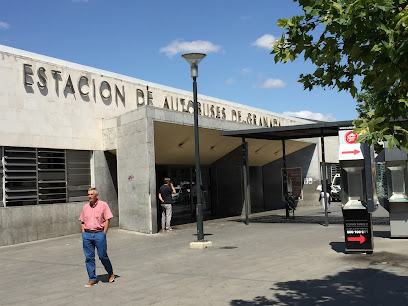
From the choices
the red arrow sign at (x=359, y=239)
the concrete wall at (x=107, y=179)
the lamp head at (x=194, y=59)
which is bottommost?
the red arrow sign at (x=359, y=239)

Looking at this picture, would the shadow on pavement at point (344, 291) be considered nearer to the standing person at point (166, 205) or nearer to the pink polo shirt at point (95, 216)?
the pink polo shirt at point (95, 216)

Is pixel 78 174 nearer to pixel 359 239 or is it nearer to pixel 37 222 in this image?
pixel 37 222

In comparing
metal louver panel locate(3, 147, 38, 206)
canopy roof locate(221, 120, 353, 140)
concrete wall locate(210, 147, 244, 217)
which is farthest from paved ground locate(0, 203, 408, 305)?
concrete wall locate(210, 147, 244, 217)

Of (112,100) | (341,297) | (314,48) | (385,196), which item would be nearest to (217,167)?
(112,100)

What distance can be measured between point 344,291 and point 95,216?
4449 mm

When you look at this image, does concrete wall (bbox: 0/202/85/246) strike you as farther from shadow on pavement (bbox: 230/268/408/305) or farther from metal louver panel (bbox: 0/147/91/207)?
shadow on pavement (bbox: 230/268/408/305)

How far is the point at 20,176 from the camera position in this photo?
1534cm

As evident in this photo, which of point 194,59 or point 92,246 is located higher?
point 194,59

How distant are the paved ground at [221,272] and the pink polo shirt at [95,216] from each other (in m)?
1.07

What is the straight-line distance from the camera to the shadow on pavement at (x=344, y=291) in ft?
21.4

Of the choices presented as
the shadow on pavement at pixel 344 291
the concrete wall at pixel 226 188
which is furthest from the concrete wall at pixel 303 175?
the shadow on pavement at pixel 344 291

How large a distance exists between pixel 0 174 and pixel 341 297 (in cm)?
1184

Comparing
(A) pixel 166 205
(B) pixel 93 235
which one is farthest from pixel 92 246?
(A) pixel 166 205

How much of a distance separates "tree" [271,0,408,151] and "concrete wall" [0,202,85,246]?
12.5 metres
